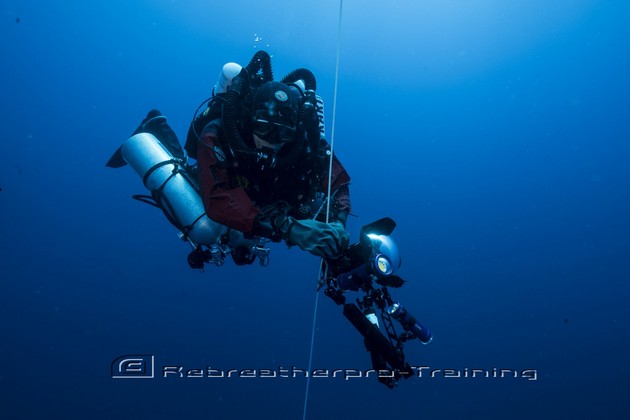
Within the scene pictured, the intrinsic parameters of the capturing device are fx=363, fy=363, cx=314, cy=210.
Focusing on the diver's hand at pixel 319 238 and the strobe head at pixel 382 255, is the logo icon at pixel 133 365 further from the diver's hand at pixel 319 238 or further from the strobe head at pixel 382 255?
the strobe head at pixel 382 255

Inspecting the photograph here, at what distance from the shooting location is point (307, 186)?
3.80 meters

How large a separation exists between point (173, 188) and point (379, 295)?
2335 millimetres

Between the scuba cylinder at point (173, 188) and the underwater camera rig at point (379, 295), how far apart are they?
1.35 m

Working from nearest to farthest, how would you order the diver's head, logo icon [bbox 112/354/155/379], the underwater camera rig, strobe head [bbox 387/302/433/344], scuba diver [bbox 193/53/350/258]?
the underwater camera rig, strobe head [bbox 387/302/433/344], scuba diver [bbox 193/53/350/258], the diver's head, logo icon [bbox 112/354/155/379]

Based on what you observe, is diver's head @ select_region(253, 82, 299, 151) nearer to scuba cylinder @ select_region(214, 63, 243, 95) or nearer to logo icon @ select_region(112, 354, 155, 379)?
scuba cylinder @ select_region(214, 63, 243, 95)

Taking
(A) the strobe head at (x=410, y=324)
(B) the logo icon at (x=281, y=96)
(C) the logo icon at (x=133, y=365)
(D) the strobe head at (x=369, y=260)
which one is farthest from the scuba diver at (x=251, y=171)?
(C) the logo icon at (x=133, y=365)

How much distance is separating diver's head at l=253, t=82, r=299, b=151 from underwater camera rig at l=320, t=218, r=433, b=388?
3.75ft

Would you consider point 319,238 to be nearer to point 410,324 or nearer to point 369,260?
point 369,260

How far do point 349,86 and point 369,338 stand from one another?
2973 centimetres

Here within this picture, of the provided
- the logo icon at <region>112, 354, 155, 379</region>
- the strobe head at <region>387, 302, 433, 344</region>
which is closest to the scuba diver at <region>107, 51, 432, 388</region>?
the strobe head at <region>387, 302, 433, 344</region>

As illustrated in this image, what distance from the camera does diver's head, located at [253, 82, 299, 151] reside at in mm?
3225

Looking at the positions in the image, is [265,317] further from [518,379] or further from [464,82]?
[464,82]

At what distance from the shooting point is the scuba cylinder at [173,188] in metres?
3.63

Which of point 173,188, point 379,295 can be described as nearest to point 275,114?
point 173,188
